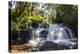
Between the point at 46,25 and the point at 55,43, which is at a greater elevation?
the point at 46,25

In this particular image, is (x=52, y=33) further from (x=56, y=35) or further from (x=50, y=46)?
(x=50, y=46)

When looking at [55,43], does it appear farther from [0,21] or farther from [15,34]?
[0,21]

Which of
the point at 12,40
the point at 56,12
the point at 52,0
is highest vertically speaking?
the point at 52,0

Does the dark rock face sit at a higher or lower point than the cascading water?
lower

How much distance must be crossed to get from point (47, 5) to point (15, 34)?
0.54m

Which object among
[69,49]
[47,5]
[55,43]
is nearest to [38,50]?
[55,43]

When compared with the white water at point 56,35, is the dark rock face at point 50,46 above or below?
below

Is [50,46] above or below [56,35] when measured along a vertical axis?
below

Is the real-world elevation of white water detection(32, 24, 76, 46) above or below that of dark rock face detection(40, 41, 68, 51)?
above

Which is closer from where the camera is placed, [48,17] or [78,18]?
[48,17]

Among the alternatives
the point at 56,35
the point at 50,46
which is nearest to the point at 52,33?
the point at 56,35

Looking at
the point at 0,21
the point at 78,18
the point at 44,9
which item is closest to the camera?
the point at 0,21

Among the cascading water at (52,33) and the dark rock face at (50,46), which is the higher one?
the cascading water at (52,33)

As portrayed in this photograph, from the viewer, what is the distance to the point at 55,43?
214 cm
